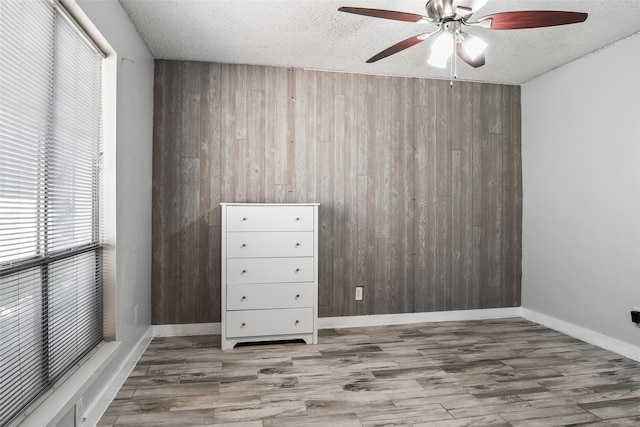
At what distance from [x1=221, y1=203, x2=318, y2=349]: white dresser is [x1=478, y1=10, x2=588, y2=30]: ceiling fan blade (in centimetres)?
172

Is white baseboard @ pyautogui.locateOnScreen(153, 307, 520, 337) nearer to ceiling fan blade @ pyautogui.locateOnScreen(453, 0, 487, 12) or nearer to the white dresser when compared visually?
the white dresser

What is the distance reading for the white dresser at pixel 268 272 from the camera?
2.96m

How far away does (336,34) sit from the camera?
2.81 meters

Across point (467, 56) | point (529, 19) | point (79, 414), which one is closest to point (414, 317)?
point (467, 56)

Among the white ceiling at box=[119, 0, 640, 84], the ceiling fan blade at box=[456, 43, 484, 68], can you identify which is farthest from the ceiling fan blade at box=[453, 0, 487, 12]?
the white ceiling at box=[119, 0, 640, 84]

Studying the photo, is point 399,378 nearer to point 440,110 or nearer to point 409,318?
point 409,318

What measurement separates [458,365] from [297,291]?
1271 millimetres

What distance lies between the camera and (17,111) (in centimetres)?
143

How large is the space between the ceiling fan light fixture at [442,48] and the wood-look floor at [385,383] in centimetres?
193

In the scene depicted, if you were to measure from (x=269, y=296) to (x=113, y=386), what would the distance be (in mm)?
1166

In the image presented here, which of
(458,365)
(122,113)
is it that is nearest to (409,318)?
(458,365)

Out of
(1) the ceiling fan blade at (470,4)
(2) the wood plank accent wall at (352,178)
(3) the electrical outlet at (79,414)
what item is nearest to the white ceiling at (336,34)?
(2) the wood plank accent wall at (352,178)

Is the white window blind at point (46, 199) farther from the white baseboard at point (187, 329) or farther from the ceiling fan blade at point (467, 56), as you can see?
the ceiling fan blade at point (467, 56)

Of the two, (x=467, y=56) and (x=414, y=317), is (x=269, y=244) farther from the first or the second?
(x=467, y=56)
